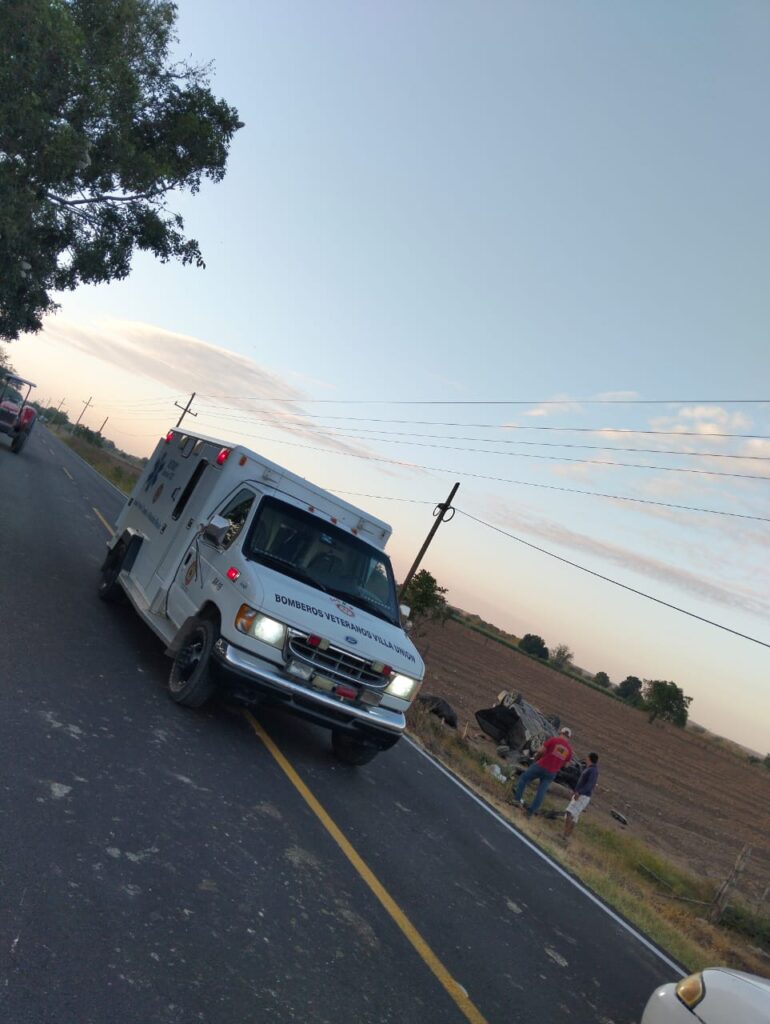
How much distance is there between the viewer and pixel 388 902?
5.34 m

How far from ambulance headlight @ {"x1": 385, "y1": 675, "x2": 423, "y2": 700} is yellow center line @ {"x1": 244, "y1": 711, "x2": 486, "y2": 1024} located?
3.93 ft

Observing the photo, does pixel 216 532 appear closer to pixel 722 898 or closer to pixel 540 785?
pixel 540 785

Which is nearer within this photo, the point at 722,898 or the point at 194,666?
the point at 194,666

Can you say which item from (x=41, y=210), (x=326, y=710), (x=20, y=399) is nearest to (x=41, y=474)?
(x=20, y=399)

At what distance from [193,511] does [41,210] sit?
543 inches

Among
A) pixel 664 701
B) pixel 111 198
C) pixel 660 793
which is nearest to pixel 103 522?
pixel 111 198

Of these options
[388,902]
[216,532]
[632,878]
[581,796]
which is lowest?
[632,878]

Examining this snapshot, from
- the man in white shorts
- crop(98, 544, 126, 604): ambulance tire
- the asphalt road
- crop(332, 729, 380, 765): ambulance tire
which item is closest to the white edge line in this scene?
the asphalt road

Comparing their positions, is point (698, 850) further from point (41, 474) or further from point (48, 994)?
point (41, 474)

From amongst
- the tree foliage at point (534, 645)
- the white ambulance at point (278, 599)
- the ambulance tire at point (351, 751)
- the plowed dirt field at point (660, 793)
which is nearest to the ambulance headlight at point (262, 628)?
the white ambulance at point (278, 599)

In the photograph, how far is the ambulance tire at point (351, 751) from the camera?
7965 millimetres

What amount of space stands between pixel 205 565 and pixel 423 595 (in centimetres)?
1930

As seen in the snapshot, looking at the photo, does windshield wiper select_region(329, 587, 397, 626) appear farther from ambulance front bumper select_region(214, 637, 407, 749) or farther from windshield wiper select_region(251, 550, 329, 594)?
ambulance front bumper select_region(214, 637, 407, 749)

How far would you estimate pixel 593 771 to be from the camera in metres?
12.9
